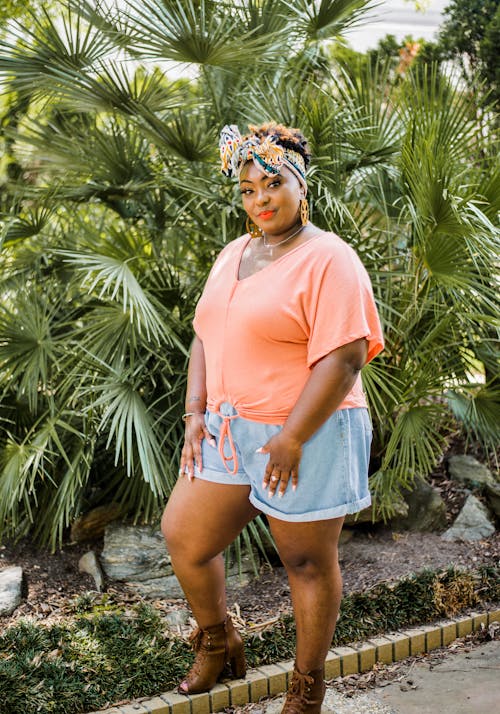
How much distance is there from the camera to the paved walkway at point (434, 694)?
9.43 feet

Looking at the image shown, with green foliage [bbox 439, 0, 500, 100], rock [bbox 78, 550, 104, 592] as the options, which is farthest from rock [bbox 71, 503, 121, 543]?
green foliage [bbox 439, 0, 500, 100]

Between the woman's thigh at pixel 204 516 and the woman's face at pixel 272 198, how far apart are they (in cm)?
81

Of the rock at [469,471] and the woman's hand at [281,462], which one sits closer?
the woman's hand at [281,462]

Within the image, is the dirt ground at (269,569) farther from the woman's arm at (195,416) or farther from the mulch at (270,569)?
the woman's arm at (195,416)

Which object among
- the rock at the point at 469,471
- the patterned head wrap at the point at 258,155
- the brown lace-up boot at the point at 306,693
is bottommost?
the rock at the point at 469,471

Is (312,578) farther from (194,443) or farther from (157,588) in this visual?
(157,588)

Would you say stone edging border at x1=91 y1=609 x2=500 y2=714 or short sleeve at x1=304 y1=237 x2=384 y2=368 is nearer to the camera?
short sleeve at x1=304 y1=237 x2=384 y2=368

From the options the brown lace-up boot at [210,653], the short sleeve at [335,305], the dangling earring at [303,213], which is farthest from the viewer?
the brown lace-up boot at [210,653]

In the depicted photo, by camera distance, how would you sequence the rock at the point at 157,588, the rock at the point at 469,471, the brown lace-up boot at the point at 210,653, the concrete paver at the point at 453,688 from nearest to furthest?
the brown lace-up boot at the point at 210,653 → the concrete paver at the point at 453,688 → the rock at the point at 157,588 → the rock at the point at 469,471

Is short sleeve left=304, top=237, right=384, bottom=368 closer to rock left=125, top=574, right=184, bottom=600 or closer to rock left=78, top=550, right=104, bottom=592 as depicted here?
rock left=125, top=574, right=184, bottom=600

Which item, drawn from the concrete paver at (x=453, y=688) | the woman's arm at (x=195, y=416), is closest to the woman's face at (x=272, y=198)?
the woman's arm at (x=195, y=416)

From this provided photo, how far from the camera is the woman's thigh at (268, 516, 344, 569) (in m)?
2.31

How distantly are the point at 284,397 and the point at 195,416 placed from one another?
0.43 meters

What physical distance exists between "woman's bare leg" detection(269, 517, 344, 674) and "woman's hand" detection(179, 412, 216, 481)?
12.4 inches
